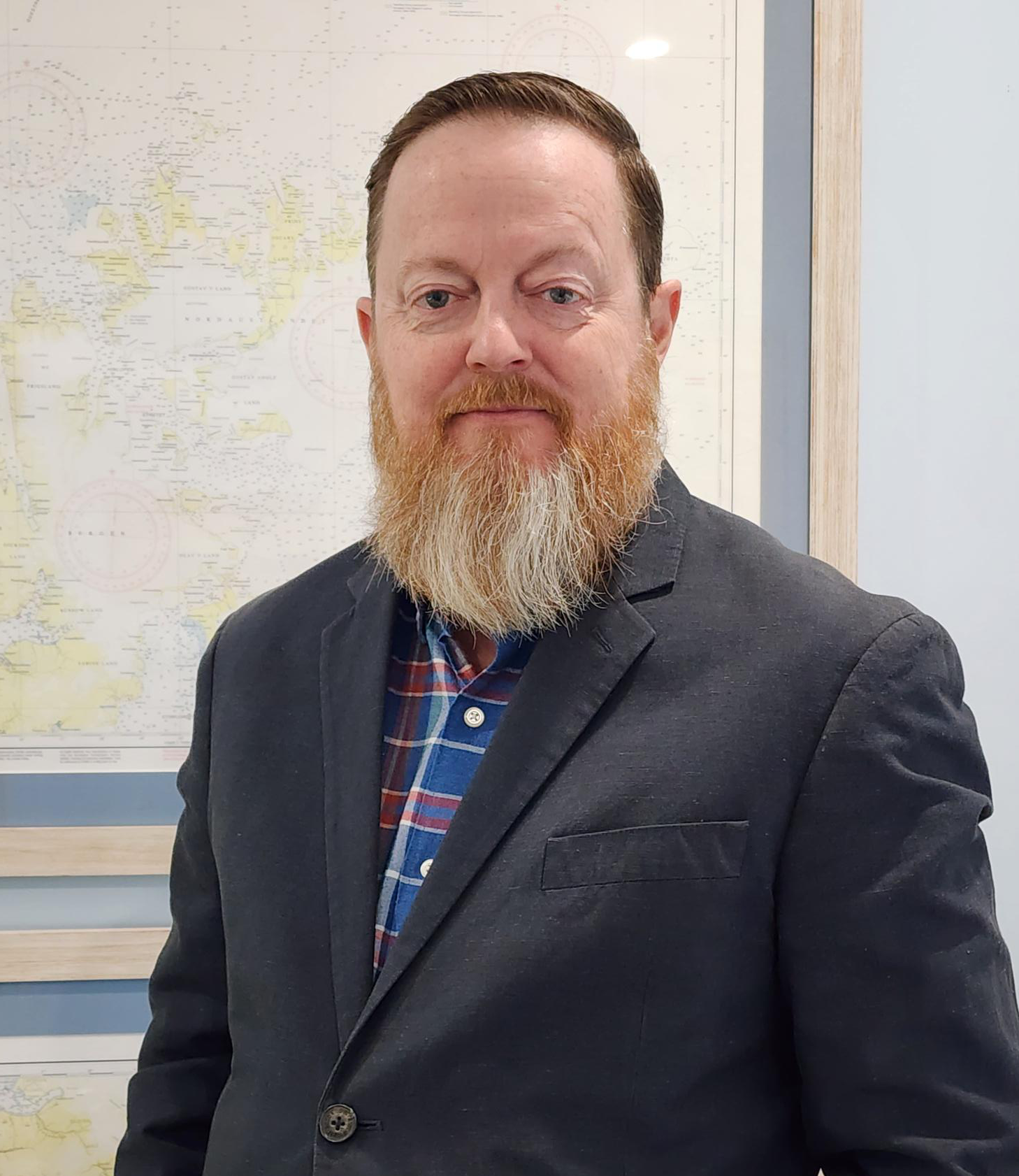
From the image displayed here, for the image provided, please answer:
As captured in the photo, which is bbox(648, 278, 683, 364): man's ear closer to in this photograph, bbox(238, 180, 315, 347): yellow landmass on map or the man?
the man

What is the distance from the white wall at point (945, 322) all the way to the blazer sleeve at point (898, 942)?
0.74 m

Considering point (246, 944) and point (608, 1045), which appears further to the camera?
point (246, 944)

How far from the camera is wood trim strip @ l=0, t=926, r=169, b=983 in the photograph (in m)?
1.42

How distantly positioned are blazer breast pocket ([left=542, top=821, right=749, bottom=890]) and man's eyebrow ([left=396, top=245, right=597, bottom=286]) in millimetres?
490

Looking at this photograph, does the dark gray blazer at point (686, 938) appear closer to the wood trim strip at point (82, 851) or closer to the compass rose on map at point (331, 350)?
the wood trim strip at point (82, 851)

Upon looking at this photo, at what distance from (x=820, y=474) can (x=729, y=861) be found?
2.58ft

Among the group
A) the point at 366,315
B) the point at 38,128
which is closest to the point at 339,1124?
the point at 366,315

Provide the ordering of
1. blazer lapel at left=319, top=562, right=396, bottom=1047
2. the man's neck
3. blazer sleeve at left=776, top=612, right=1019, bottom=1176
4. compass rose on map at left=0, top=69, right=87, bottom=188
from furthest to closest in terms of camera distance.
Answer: compass rose on map at left=0, top=69, right=87, bottom=188 → the man's neck → blazer lapel at left=319, top=562, right=396, bottom=1047 → blazer sleeve at left=776, top=612, right=1019, bottom=1176

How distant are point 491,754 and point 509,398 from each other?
31cm

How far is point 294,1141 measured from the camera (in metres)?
0.87

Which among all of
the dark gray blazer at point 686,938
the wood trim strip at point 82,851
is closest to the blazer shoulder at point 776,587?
the dark gray blazer at point 686,938

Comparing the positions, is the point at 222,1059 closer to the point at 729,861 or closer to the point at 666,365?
the point at 729,861

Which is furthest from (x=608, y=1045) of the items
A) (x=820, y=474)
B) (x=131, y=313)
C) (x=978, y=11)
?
(x=978, y=11)

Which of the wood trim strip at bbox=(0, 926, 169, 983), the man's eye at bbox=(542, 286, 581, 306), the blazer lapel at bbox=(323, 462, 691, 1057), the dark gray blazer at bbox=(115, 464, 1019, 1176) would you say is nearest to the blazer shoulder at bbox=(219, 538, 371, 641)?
the blazer lapel at bbox=(323, 462, 691, 1057)
